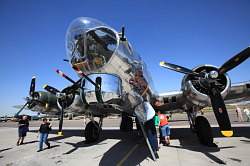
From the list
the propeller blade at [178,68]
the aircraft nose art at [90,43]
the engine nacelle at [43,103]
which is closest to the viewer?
the aircraft nose art at [90,43]

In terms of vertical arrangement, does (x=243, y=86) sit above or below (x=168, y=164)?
above

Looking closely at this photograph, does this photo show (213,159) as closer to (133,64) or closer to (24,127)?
(133,64)

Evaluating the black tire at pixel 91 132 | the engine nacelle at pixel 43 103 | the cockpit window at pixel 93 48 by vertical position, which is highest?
the cockpit window at pixel 93 48

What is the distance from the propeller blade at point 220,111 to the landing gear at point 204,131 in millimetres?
1710

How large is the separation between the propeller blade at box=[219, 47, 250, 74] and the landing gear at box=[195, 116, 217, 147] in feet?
8.03

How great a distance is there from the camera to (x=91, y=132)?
952cm

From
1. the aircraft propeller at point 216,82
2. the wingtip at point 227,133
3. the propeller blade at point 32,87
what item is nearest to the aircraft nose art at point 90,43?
the aircraft propeller at point 216,82

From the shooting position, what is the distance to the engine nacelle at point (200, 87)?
686 cm

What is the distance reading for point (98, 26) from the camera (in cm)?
453

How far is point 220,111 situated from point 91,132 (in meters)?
6.22

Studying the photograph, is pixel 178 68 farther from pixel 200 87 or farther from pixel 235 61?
pixel 235 61

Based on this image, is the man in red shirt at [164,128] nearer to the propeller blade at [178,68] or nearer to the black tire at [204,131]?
the black tire at [204,131]

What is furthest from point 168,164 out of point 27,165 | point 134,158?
point 27,165

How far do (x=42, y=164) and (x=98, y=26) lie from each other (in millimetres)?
4752
